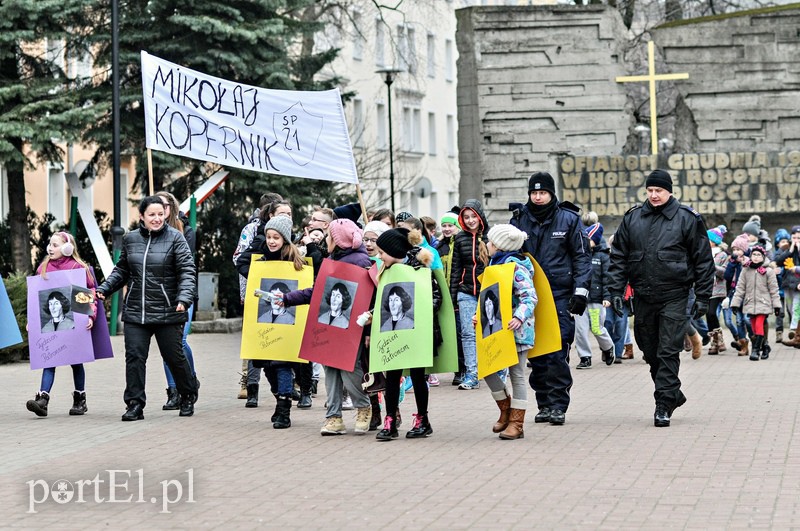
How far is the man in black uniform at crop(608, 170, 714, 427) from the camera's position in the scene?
1098cm

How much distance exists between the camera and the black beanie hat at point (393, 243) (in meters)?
10.5

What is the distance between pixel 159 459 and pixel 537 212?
11.9 feet

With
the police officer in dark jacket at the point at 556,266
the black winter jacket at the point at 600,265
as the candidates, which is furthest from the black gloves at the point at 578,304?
the black winter jacket at the point at 600,265

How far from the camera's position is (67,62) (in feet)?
85.7

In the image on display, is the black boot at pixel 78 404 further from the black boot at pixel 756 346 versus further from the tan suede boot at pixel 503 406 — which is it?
the black boot at pixel 756 346

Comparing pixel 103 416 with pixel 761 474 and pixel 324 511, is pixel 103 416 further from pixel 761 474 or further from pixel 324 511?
pixel 761 474

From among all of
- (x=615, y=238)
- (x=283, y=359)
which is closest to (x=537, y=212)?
Result: (x=615, y=238)

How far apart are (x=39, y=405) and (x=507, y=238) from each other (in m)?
4.32

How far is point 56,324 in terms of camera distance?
41.4 ft

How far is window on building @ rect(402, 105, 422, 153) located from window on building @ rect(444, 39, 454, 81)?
435 cm

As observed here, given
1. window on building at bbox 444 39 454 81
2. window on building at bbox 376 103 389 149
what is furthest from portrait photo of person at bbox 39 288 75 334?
window on building at bbox 444 39 454 81

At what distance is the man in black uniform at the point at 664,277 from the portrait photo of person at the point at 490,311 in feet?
3.42

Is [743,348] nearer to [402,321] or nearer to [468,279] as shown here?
[468,279]
